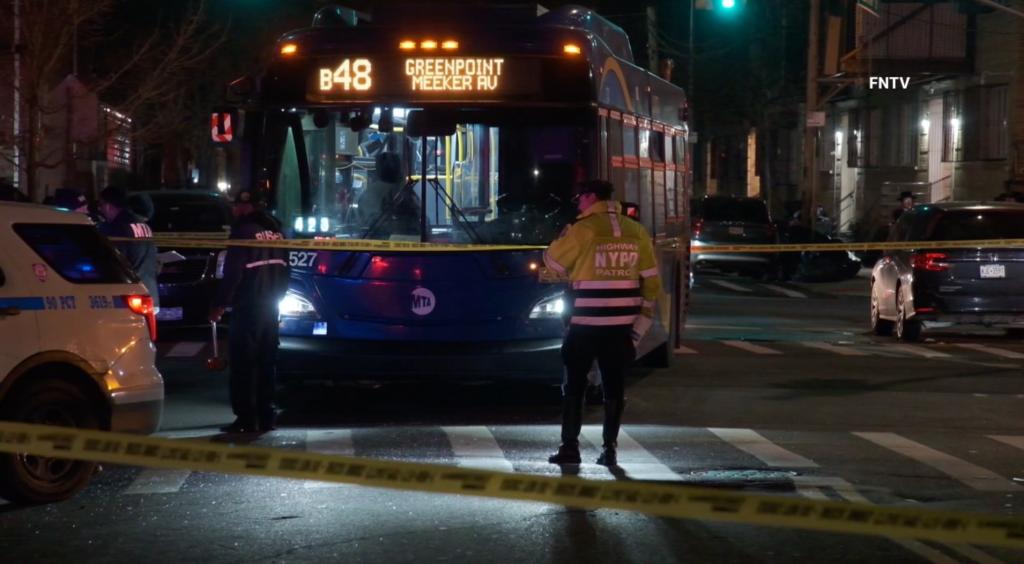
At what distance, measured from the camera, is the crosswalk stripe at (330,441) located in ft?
36.1

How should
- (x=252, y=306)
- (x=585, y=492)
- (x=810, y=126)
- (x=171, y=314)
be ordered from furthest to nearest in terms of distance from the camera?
(x=810, y=126) → (x=171, y=314) → (x=252, y=306) → (x=585, y=492)

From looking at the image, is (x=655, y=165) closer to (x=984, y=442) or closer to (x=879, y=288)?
(x=984, y=442)

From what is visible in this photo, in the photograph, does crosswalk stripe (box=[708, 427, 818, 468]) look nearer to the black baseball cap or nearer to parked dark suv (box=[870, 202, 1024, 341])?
the black baseball cap

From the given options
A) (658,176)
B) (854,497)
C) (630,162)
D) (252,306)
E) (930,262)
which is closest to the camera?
(854,497)

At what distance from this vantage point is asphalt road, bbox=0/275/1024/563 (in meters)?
7.99

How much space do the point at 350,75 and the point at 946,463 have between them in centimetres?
519

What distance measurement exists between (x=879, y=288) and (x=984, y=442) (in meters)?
9.46

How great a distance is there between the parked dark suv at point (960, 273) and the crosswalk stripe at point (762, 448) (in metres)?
7.71

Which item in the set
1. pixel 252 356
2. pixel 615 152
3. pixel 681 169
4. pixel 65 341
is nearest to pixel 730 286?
pixel 681 169

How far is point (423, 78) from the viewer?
1273 centimetres

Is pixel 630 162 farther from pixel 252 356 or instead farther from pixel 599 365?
pixel 599 365

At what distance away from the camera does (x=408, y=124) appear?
1265cm

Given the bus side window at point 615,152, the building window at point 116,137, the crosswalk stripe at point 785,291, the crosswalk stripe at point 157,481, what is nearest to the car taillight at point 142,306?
the crosswalk stripe at point 157,481

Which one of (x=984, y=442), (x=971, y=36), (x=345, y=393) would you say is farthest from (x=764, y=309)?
(x=971, y=36)
